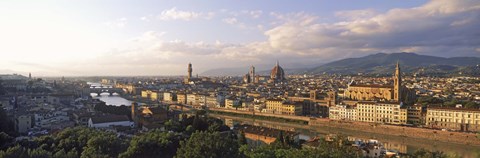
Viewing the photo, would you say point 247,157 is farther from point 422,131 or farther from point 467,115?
point 467,115

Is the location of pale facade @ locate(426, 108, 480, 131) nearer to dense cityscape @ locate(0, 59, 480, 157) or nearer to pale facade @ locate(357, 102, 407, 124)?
dense cityscape @ locate(0, 59, 480, 157)

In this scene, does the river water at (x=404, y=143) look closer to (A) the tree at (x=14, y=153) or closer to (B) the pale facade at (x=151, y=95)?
(A) the tree at (x=14, y=153)

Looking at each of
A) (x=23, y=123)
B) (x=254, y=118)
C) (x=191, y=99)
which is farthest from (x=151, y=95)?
(x=23, y=123)

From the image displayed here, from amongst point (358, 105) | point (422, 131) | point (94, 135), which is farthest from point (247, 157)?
point (358, 105)

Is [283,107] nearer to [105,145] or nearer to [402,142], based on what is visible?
[402,142]

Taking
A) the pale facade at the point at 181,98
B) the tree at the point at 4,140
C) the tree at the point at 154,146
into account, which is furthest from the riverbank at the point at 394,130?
the tree at the point at 4,140

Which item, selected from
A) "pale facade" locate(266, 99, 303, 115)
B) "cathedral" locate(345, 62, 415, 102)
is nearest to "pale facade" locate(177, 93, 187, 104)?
"pale facade" locate(266, 99, 303, 115)
